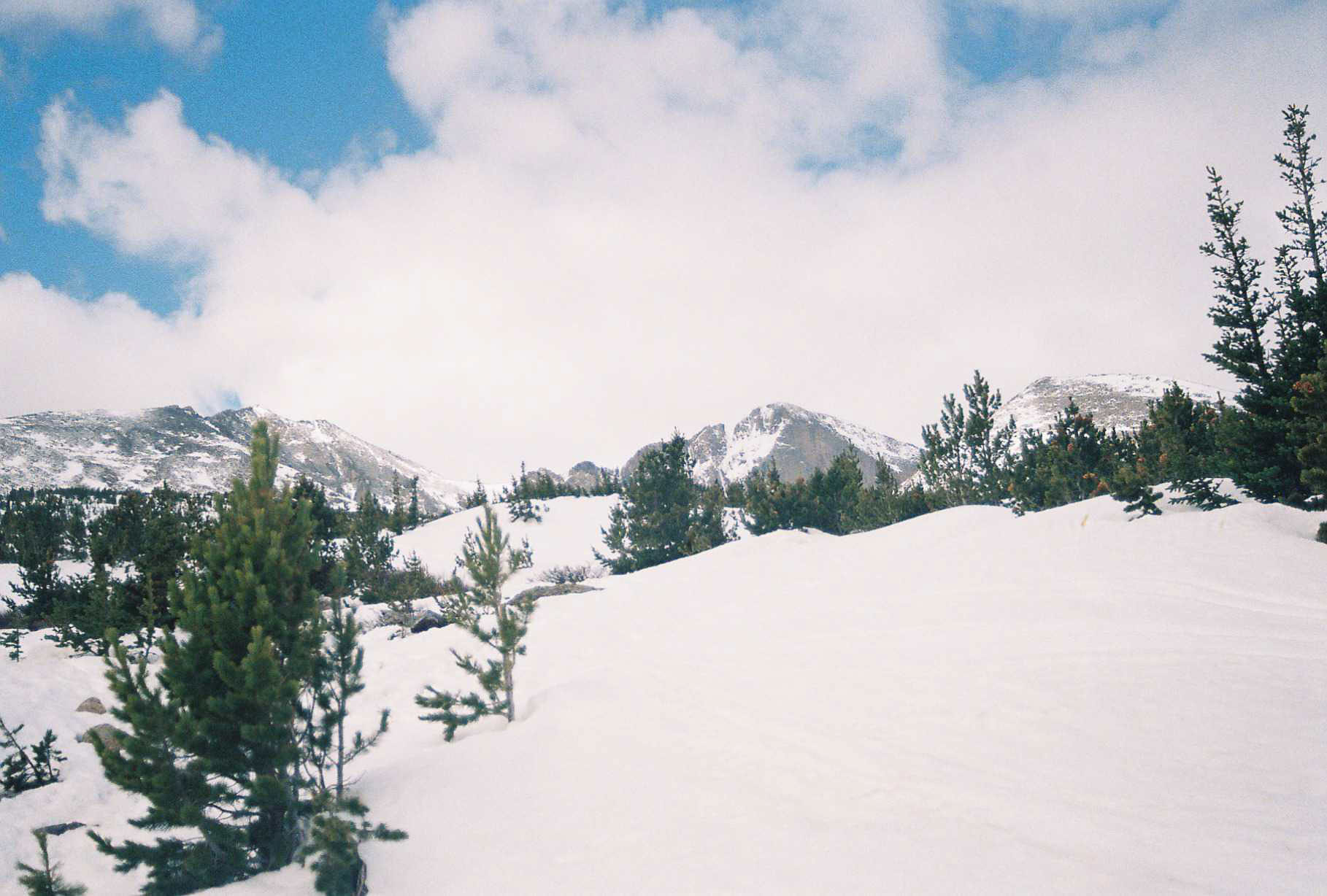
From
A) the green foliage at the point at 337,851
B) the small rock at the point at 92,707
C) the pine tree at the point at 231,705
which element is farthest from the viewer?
the small rock at the point at 92,707

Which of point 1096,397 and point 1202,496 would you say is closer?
point 1202,496

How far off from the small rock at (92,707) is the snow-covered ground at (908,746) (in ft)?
0.70

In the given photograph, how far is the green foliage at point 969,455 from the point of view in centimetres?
3509

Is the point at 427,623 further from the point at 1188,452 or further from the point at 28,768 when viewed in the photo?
the point at 1188,452

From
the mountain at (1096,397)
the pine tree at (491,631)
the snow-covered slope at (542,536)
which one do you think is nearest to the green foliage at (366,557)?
the snow-covered slope at (542,536)

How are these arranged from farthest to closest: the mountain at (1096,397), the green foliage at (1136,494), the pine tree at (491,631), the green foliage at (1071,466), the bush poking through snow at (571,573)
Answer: the mountain at (1096,397)
the bush poking through snow at (571,573)
the green foliage at (1071,466)
the green foliage at (1136,494)
the pine tree at (491,631)

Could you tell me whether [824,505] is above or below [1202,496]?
above

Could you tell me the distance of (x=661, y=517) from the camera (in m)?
30.2

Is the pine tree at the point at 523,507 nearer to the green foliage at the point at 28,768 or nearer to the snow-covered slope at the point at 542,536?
the snow-covered slope at the point at 542,536

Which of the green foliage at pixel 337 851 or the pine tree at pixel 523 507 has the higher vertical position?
the pine tree at pixel 523 507

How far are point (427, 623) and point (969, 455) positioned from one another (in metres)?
33.3

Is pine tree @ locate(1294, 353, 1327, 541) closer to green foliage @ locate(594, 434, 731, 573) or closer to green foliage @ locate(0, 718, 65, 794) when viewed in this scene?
green foliage @ locate(594, 434, 731, 573)

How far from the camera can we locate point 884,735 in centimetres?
769

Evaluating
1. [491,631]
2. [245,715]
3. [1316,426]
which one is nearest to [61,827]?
[245,715]
